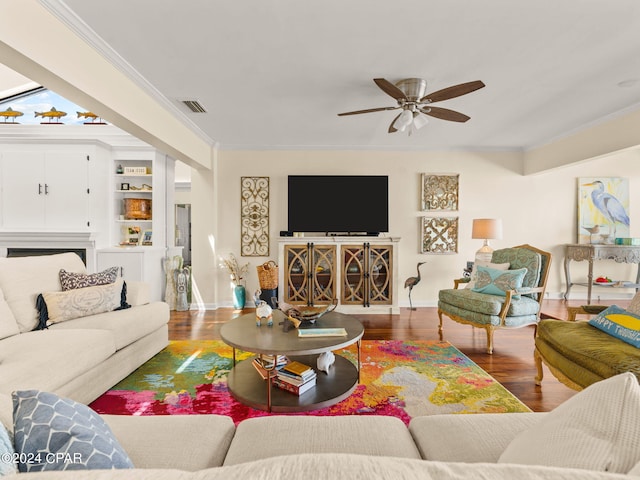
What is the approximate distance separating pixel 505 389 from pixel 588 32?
7.92ft

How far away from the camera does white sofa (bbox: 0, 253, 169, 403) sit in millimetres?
1719

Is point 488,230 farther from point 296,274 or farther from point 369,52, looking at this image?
point 369,52

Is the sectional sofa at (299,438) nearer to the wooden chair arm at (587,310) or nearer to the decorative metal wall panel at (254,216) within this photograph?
the wooden chair arm at (587,310)

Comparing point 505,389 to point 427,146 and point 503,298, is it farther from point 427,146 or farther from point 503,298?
point 427,146

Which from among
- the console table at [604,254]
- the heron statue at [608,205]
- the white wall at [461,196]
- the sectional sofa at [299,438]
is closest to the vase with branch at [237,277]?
the white wall at [461,196]

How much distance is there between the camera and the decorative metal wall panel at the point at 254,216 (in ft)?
15.8

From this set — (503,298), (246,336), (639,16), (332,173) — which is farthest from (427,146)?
(246,336)

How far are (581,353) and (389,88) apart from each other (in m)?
2.13

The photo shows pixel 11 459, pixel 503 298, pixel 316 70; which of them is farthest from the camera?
pixel 503 298

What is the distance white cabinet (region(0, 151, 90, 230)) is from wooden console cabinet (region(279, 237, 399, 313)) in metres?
2.64

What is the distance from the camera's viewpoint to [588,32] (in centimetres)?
206

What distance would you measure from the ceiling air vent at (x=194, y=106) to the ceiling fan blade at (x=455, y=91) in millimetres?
2128

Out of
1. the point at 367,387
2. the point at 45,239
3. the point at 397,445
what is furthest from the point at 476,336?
the point at 45,239

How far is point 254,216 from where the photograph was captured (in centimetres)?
483
